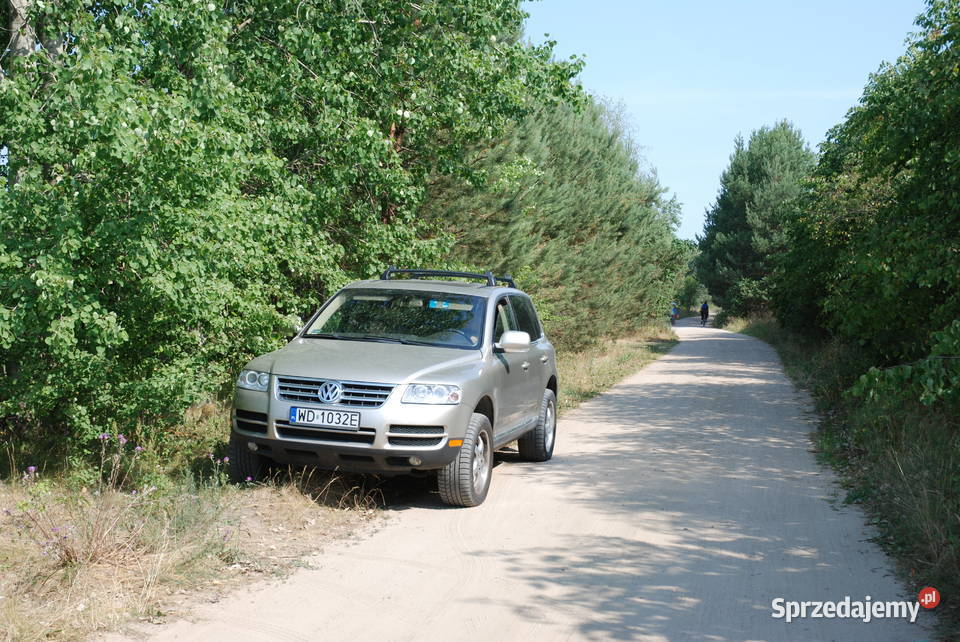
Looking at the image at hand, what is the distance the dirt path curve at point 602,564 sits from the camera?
4.58 m

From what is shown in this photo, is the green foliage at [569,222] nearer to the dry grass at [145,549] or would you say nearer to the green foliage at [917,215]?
the green foliage at [917,215]

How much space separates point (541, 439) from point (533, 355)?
956mm

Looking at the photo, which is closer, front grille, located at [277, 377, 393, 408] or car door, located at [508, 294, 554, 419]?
front grille, located at [277, 377, 393, 408]

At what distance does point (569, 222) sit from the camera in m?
25.1

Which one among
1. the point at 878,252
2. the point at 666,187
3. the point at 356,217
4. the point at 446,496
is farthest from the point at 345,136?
the point at 666,187

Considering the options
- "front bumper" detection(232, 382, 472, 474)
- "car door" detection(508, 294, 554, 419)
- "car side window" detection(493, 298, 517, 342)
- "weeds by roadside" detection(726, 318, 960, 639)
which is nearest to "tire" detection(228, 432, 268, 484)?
"front bumper" detection(232, 382, 472, 474)

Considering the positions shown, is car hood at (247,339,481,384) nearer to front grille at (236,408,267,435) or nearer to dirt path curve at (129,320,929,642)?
front grille at (236,408,267,435)

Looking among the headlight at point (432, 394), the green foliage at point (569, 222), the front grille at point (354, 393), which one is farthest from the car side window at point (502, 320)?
the green foliage at point (569, 222)

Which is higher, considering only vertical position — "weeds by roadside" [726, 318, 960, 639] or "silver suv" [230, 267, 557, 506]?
"silver suv" [230, 267, 557, 506]

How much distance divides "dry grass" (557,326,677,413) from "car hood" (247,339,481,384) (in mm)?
6543

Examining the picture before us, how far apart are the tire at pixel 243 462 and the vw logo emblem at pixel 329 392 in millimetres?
897

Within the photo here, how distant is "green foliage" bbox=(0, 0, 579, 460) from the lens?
23.2 feet

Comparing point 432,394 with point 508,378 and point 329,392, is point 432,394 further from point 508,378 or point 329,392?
point 508,378

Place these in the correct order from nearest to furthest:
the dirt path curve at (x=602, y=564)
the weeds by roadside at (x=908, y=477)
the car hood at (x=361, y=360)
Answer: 1. the dirt path curve at (x=602, y=564)
2. the weeds by roadside at (x=908, y=477)
3. the car hood at (x=361, y=360)
